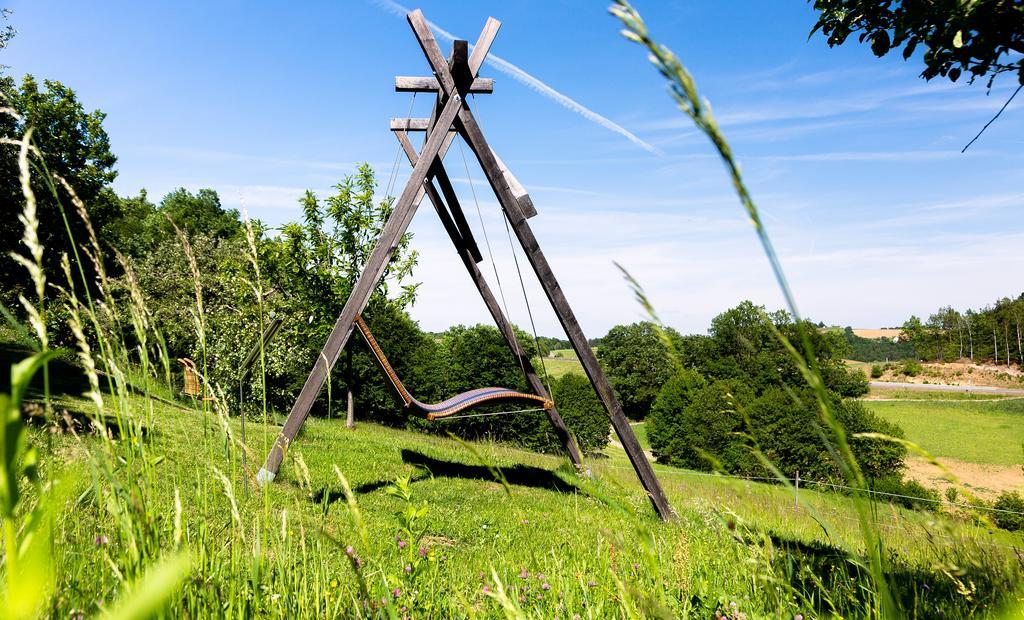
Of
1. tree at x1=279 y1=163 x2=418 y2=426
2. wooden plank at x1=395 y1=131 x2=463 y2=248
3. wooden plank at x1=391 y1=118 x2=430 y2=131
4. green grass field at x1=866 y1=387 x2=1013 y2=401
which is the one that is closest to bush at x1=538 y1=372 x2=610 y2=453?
tree at x1=279 y1=163 x2=418 y2=426

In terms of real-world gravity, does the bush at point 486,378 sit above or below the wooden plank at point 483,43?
below

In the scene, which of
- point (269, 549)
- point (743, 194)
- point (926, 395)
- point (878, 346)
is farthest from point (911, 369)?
point (743, 194)

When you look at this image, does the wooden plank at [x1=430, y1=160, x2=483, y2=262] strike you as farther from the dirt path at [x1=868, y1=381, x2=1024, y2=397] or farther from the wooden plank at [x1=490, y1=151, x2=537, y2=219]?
the dirt path at [x1=868, y1=381, x2=1024, y2=397]

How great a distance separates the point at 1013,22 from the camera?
2877 mm

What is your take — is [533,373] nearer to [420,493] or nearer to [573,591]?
[420,493]

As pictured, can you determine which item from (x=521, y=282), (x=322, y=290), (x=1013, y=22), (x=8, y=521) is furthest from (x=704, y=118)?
(x=322, y=290)

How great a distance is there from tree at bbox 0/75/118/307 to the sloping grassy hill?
1025 cm

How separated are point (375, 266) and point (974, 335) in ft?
304

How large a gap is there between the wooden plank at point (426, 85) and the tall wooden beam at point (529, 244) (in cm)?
12

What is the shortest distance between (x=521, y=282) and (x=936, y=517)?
4982mm

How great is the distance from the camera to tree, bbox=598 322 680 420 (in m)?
49.5

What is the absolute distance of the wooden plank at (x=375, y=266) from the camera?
5.27 metres

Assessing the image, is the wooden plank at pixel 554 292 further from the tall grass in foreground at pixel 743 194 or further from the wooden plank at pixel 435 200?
the tall grass in foreground at pixel 743 194

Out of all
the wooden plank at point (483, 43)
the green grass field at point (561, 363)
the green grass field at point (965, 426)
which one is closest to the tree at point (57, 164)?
the wooden plank at point (483, 43)
